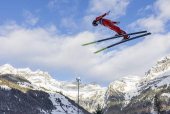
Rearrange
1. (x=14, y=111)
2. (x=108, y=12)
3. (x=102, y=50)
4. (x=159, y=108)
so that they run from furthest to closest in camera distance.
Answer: (x=14, y=111) → (x=159, y=108) → (x=102, y=50) → (x=108, y=12)

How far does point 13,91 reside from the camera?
186 m

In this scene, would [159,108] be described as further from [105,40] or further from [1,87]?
[1,87]

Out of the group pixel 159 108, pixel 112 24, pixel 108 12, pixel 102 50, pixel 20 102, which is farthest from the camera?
pixel 20 102

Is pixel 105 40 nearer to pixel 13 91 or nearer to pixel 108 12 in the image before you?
pixel 108 12

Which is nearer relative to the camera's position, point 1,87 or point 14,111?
point 14,111

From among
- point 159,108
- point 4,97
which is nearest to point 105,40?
point 159,108

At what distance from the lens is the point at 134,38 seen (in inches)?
717

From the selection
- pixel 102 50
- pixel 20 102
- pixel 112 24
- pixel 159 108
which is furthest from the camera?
pixel 20 102

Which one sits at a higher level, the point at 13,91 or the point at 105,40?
the point at 13,91

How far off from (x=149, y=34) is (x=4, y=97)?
16818 centimetres

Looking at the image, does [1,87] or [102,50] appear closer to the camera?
[102,50]

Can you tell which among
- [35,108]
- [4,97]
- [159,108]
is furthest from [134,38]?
[35,108]

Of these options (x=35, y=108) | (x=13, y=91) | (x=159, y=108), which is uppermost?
(x=13, y=91)

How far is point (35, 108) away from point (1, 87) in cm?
3268
